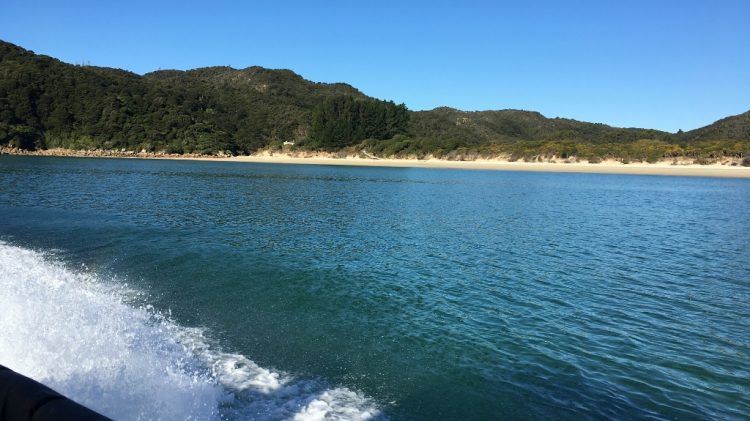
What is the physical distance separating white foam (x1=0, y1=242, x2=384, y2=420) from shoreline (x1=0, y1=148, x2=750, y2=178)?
98.5 meters

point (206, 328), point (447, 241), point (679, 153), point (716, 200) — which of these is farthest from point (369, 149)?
point (206, 328)

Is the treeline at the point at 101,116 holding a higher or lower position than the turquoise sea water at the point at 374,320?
higher

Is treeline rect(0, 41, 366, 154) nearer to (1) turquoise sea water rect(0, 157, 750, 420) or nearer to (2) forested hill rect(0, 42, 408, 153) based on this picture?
(2) forested hill rect(0, 42, 408, 153)

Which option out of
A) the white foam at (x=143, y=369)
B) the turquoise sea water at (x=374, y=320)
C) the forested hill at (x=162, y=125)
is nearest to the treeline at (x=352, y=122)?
the forested hill at (x=162, y=125)

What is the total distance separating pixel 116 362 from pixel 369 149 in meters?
138

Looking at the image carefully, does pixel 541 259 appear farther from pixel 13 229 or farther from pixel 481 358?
pixel 13 229

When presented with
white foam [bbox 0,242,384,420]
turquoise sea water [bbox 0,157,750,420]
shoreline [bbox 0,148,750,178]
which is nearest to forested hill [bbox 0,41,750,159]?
shoreline [bbox 0,148,750,178]

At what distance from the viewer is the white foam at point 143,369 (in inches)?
259

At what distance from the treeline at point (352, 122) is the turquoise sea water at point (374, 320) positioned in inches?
5077

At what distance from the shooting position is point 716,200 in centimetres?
4322

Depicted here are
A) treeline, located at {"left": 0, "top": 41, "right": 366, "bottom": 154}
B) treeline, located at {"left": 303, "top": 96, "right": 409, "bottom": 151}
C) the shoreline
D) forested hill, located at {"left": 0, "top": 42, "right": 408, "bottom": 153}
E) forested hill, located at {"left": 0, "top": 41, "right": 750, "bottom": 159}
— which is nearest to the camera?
the shoreline

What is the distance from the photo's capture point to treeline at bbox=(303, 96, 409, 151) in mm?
150875

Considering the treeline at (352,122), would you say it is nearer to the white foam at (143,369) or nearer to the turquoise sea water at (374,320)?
the turquoise sea water at (374,320)

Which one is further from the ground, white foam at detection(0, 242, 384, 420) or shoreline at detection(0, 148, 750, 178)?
shoreline at detection(0, 148, 750, 178)
